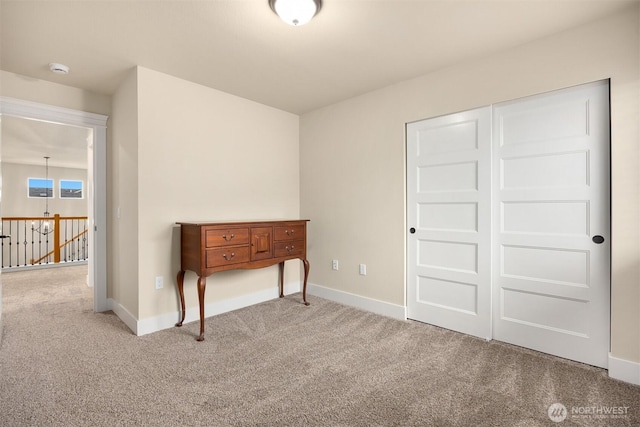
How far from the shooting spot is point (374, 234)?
3.34 metres

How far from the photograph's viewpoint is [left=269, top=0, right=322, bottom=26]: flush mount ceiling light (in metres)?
1.80

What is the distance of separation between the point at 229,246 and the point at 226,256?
0.31ft

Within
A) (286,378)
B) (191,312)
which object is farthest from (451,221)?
(191,312)

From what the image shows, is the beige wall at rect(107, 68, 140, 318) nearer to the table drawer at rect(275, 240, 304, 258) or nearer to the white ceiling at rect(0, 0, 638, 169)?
the white ceiling at rect(0, 0, 638, 169)

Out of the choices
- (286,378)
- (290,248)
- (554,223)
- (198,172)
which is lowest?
(286,378)

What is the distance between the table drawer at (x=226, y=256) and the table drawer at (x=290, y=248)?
423mm

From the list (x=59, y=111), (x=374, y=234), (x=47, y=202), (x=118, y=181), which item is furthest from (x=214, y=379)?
(x=47, y=202)

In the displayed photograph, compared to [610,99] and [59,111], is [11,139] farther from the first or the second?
[610,99]

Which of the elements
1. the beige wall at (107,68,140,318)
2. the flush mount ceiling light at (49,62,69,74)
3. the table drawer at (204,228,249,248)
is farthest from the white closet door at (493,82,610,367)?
the flush mount ceiling light at (49,62,69,74)

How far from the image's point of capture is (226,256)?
2787mm

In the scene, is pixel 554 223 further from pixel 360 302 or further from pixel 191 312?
pixel 191 312

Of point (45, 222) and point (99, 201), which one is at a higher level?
point (99, 201)

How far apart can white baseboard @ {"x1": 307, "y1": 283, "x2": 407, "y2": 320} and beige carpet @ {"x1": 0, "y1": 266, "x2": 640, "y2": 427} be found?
158 mm

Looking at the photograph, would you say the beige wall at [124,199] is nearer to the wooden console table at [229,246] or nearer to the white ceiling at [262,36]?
the white ceiling at [262,36]
